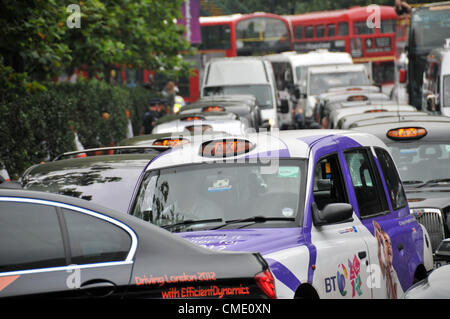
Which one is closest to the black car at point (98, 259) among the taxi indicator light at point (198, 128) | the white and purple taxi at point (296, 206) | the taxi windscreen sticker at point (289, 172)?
the white and purple taxi at point (296, 206)

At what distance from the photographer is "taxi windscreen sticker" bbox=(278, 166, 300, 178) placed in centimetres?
643

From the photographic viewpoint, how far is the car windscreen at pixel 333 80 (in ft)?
102

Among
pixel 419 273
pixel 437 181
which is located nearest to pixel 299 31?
pixel 437 181

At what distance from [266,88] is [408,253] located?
20723mm

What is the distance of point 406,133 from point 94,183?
3.67 meters

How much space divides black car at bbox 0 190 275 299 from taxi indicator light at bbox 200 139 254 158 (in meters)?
2.13

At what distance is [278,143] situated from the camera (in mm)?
6797

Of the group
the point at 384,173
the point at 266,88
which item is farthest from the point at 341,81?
the point at 384,173

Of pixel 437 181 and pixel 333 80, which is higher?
pixel 437 181

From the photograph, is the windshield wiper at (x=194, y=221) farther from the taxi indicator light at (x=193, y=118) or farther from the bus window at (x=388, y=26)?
the bus window at (x=388, y=26)

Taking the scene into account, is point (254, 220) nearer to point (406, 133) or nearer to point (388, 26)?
point (406, 133)

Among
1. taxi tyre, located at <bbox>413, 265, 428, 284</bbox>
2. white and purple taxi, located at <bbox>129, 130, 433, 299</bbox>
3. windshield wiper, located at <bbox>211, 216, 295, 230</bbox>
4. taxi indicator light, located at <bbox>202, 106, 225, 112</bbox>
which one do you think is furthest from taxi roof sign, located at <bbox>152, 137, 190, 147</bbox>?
taxi indicator light, located at <bbox>202, 106, 225, 112</bbox>

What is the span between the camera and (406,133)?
1039cm
